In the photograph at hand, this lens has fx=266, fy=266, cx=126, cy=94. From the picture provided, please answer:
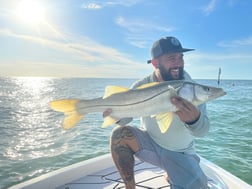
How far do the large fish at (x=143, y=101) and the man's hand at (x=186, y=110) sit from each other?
5cm

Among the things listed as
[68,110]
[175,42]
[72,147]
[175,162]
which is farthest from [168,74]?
[72,147]

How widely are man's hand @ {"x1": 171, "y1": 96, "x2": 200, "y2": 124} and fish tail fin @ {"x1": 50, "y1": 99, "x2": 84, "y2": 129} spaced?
1.07 metres

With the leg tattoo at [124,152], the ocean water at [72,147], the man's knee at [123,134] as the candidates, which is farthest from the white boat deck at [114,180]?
the ocean water at [72,147]

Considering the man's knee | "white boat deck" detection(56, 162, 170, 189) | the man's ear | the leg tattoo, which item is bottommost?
"white boat deck" detection(56, 162, 170, 189)

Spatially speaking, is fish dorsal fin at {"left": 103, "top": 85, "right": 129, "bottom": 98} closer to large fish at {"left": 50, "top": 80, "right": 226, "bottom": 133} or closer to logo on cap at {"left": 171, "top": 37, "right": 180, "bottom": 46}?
large fish at {"left": 50, "top": 80, "right": 226, "bottom": 133}

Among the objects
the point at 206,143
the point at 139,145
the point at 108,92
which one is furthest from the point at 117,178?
the point at 206,143

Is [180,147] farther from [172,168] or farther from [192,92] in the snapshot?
[192,92]

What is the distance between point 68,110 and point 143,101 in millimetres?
832

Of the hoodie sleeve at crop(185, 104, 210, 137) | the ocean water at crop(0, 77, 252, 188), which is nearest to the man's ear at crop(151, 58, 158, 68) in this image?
the hoodie sleeve at crop(185, 104, 210, 137)

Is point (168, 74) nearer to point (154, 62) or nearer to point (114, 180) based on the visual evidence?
point (154, 62)

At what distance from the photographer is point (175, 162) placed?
3205mm

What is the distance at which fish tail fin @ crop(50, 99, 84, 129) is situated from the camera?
9.45ft

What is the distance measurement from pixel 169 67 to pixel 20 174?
16.1ft

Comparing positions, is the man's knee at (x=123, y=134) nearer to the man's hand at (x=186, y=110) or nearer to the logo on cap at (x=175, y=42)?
the man's hand at (x=186, y=110)
